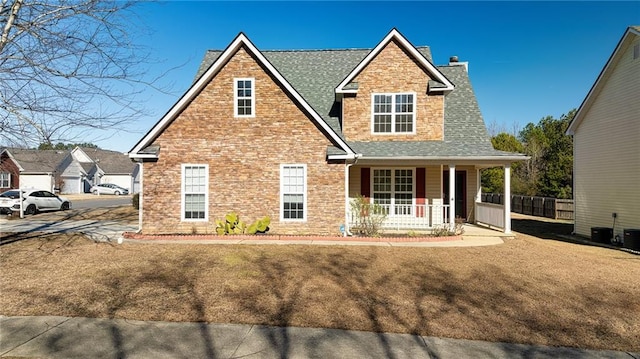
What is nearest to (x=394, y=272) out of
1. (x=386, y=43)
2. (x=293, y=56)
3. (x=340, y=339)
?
(x=340, y=339)

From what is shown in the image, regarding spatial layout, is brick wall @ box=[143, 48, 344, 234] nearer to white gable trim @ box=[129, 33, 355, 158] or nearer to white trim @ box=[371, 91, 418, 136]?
white gable trim @ box=[129, 33, 355, 158]

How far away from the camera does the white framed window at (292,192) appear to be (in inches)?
522

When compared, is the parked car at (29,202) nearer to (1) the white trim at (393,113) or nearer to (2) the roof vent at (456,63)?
(1) the white trim at (393,113)

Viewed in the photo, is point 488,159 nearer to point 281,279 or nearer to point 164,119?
point 281,279

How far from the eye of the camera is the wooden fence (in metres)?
23.4

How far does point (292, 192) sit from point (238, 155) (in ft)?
8.07

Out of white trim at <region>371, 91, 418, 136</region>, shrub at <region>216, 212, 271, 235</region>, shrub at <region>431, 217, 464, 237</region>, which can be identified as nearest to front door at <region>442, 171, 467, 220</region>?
shrub at <region>431, 217, 464, 237</region>

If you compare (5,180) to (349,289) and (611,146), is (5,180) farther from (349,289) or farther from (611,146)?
(611,146)

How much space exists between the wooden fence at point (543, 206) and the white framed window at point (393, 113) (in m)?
14.9

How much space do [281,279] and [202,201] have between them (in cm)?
687

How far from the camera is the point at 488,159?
45.3 ft

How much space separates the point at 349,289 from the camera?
712cm

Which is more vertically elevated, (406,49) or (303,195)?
(406,49)

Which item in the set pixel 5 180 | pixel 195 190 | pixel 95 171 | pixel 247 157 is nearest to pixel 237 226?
pixel 195 190
